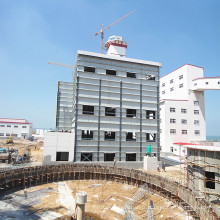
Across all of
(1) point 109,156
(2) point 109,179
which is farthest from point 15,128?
(2) point 109,179

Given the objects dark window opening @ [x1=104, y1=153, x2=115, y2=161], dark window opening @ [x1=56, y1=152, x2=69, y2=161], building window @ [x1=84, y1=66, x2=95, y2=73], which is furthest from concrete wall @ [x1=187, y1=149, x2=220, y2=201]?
building window @ [x1=84, y1=66, x2=95, y2=73]

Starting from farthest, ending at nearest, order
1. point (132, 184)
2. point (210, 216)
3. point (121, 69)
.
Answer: point (121, 69) → point (132, 184) → point (210, 216)

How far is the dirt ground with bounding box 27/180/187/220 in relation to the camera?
57.5ft

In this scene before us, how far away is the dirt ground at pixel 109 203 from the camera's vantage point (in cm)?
1753

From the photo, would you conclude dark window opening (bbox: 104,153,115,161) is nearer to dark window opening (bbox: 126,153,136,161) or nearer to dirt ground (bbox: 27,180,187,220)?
dark window opening (bbox: 126,153,136,161)

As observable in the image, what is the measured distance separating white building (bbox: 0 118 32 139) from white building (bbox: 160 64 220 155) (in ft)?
227

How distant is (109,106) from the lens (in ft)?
119

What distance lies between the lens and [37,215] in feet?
55.3

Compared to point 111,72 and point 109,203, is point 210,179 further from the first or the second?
point 111,72

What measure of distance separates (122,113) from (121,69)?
10341mm

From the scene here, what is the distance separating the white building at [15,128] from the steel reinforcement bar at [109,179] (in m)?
65.9

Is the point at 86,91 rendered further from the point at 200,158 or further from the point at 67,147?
the point at 200,158

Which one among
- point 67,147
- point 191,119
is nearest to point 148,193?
point 67,147

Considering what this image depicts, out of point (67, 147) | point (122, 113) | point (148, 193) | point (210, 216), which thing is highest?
point (122, 113)
